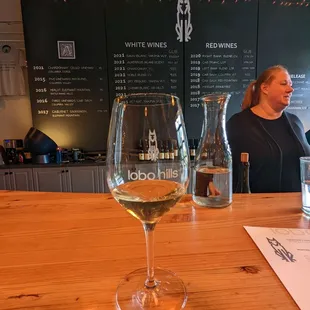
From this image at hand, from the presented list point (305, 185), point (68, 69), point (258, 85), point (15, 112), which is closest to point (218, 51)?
point (258, 85)

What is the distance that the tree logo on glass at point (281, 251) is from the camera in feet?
1.45

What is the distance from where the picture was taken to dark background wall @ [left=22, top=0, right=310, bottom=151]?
2590mm

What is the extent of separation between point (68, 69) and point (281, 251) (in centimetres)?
264

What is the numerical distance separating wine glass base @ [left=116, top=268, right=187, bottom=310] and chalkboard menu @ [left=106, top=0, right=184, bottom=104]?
2491 mm

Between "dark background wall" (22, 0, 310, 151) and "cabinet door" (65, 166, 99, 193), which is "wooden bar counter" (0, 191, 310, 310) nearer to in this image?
"cabinet door" (65, 166, 99, 193)

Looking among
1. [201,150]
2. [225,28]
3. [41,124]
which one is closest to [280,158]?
[201,150]

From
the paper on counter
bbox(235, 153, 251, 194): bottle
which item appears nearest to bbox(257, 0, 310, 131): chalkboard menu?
bbox(235, 153, 251, 194): bottle

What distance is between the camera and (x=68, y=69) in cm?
265

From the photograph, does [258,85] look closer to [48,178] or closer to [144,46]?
[144,46]

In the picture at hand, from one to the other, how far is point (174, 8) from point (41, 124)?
1769 millimetres

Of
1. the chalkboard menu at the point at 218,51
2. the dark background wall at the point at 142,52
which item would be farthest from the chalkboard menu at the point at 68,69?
the chalkboard menu at the point at 218,51

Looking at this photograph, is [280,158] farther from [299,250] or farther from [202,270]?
[202,270]

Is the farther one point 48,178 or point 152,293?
point 48,178

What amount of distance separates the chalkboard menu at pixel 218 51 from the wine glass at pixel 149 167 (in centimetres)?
249
